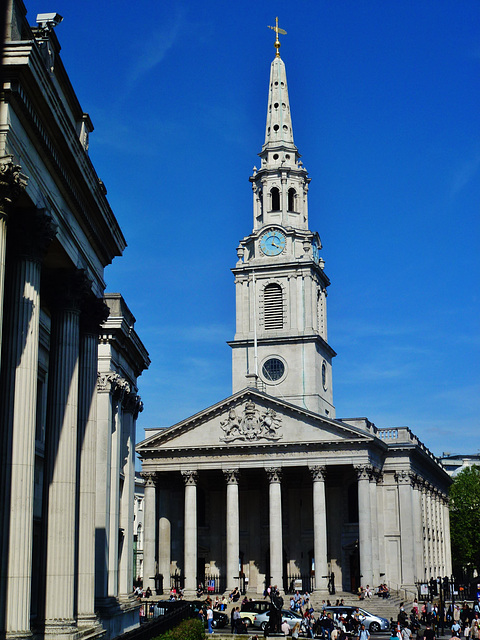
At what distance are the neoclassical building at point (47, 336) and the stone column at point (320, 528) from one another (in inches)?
1519

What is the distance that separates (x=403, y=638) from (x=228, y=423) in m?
39.8

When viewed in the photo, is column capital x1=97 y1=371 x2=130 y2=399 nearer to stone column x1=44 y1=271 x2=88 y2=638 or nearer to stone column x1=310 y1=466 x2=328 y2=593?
stone column x1=44 y1=271 x2=88 y2=638

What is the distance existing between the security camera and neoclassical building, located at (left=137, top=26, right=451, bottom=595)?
172 feet

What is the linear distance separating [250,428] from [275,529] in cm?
803

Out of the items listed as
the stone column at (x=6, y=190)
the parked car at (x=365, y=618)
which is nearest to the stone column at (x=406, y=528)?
the parked car at (x=365, y=618)

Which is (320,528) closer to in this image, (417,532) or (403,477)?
(403,477)

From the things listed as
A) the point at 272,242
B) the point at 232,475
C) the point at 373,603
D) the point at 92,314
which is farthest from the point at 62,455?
the point at 272,242

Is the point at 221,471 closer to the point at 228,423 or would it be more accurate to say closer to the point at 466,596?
the point at 228,423

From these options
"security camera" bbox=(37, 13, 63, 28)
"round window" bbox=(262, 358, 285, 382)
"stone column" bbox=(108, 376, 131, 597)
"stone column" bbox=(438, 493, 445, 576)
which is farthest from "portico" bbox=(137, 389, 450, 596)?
"security camera" bbox=(37, 13, 63, 28)

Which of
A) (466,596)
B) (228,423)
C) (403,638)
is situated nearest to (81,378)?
(403,638)

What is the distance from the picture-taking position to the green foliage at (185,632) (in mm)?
26169

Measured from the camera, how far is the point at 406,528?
78062 mm

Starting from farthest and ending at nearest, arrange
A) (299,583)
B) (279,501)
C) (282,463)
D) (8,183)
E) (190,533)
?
1. (190,533)
2. (282,463)
3. (279,501)
4. (299,583)
5. (8,183)

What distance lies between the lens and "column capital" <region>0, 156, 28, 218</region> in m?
17.7
